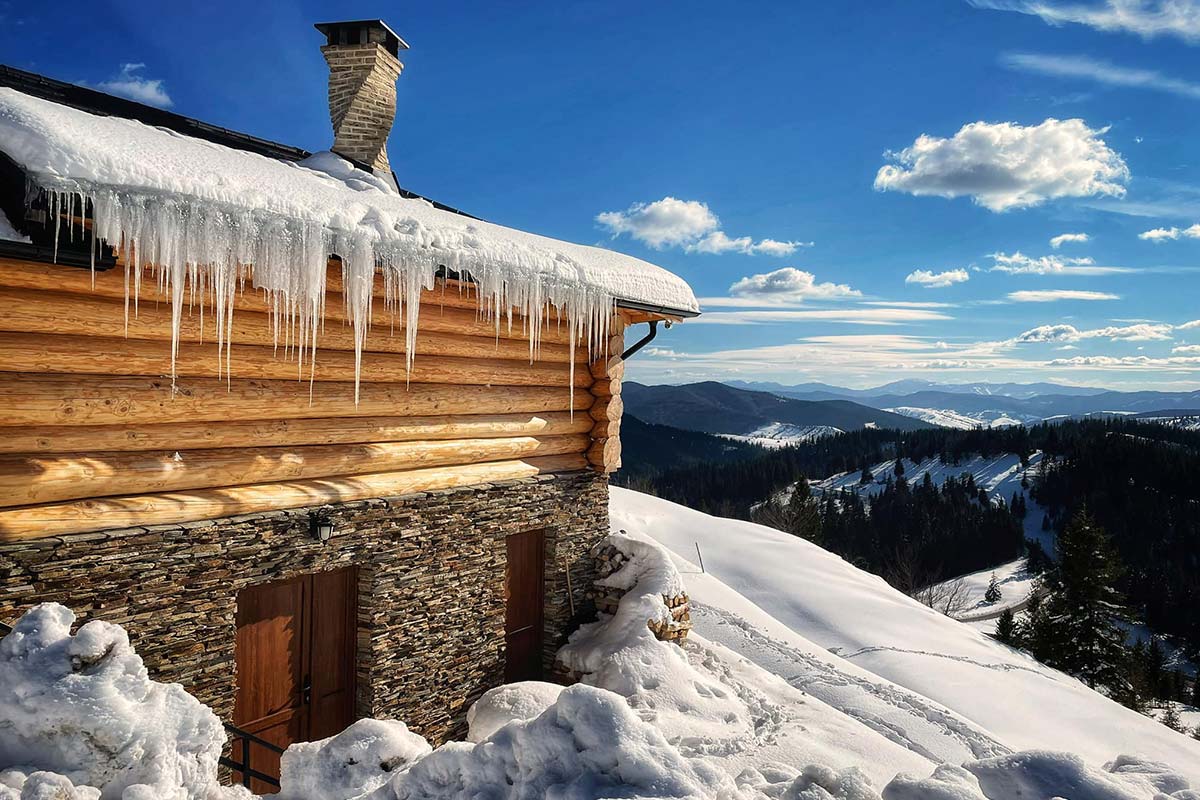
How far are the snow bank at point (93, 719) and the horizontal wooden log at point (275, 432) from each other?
1246 millimetres

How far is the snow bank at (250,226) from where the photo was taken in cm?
371

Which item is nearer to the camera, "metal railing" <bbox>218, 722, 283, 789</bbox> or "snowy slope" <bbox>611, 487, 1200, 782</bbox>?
"metal railing" <bbox>218, 722, 283, 789</bbox>

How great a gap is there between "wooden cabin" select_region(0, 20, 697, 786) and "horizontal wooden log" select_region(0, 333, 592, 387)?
0.06 feet

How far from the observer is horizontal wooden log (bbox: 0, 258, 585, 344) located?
4.05m

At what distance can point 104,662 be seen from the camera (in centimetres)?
348

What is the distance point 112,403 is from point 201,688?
86.4 inches

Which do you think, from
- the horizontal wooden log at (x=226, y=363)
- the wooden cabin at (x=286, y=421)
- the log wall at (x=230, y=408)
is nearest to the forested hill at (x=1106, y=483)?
the wooden cabin at (x=286, y=421)

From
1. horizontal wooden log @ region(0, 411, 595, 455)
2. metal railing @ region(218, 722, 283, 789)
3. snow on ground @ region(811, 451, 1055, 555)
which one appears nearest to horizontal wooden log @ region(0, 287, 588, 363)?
horizontal wooden log @ region(0, 411, 595, 455)

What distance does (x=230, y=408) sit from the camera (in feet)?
16.8

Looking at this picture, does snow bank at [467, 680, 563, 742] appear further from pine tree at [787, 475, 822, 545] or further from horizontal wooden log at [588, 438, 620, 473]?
pine tree at [787, 475, 822, 545]

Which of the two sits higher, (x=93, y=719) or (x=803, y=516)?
(x=93, y=719)

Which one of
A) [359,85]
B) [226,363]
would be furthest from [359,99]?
[226,363]

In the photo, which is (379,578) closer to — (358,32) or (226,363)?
(226,363)

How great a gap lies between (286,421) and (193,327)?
107cm
